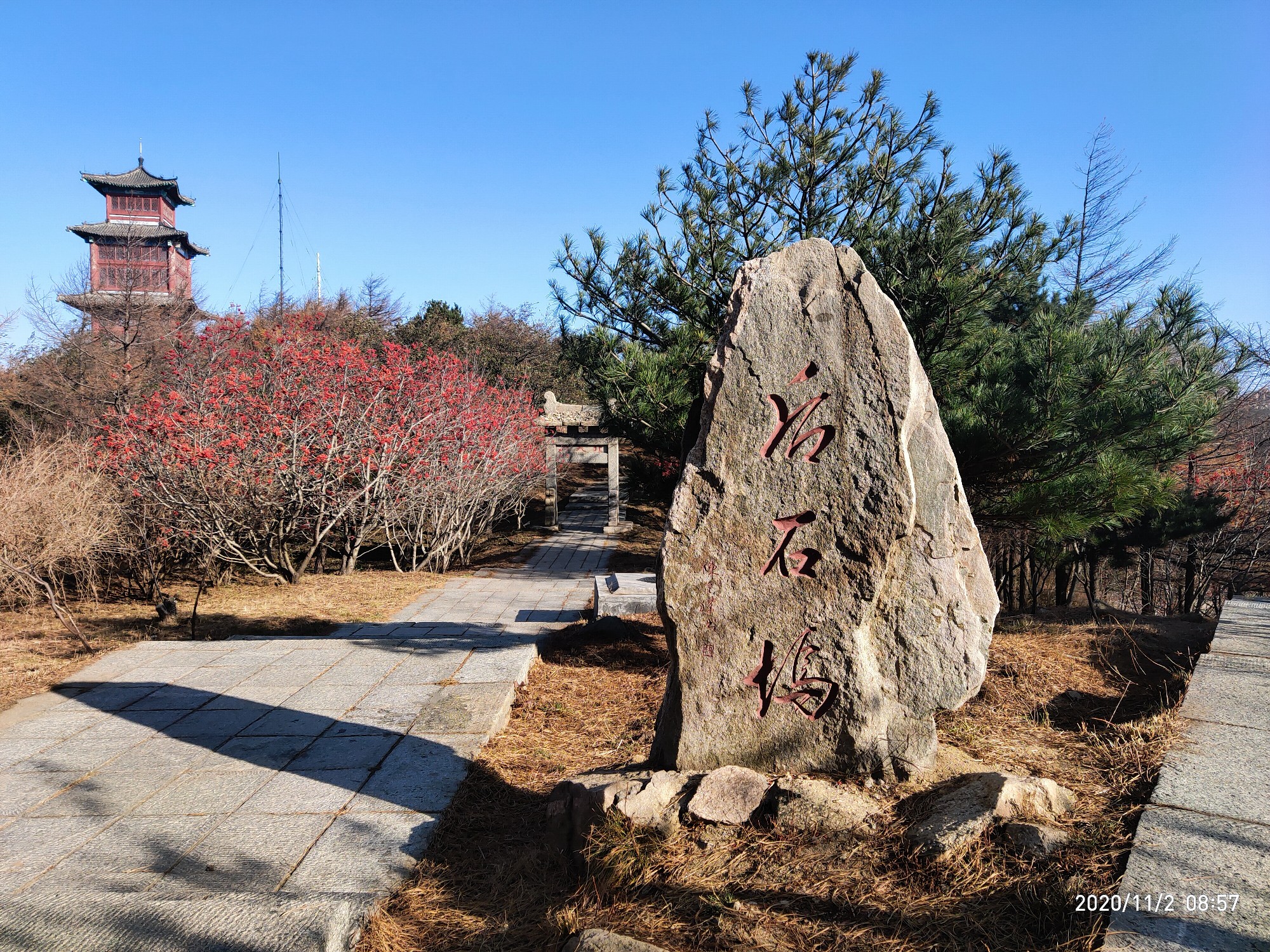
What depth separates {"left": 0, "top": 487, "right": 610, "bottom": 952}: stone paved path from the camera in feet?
7.48

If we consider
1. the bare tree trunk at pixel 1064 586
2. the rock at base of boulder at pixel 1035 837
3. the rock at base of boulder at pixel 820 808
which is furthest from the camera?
the bare tree trunk at pixel 1064 586

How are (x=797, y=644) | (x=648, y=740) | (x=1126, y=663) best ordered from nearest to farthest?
1. (x=797, y=644)
2. (x=648, y=740)
3. (x=1126, y=663)

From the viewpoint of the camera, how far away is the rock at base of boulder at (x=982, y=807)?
2.27m

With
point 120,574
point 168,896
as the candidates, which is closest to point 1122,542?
point 168,896

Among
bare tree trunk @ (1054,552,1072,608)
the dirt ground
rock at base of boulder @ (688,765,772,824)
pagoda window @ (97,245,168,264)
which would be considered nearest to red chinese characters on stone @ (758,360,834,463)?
rock at base of boulder @ (688,765,772,824)

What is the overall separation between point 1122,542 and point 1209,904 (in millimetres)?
6610

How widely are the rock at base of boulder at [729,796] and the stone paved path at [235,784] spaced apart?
107 cm

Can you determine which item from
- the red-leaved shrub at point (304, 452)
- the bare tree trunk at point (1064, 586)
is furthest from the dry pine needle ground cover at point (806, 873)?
the bare tree trunk at point (1064, 586)

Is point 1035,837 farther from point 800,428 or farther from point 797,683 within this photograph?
point 800,428

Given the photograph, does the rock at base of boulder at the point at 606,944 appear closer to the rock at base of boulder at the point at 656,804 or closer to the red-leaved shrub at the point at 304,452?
the rock at base of boulder at the point at 656,804

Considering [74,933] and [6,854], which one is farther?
[6,854]

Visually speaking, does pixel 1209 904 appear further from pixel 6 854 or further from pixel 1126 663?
pixel 6 854

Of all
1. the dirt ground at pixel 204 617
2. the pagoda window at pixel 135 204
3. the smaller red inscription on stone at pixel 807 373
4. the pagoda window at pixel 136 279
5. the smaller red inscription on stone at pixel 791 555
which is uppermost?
the pagoda window at pixel 135 204

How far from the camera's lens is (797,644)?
2.70 meters
